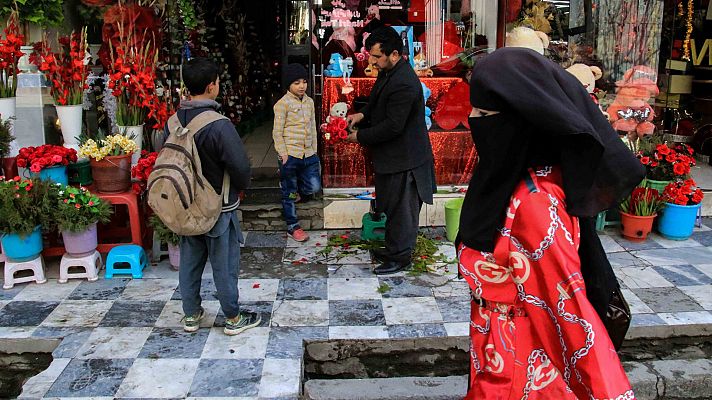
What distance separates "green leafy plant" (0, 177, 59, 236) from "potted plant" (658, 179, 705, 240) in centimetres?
546

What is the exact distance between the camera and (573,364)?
2326 mm

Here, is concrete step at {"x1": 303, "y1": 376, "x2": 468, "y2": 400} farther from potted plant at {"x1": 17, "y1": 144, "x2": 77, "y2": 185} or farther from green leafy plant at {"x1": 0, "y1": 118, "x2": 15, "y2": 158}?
green leafy plant at {"x1": 0, "y1": 118, "x2": 15, "y2": 158}

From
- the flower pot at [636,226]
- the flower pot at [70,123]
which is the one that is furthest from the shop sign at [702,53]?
the flower pot at [70,123]

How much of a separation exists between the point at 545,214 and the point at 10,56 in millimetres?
4927

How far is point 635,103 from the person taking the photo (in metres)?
7.02

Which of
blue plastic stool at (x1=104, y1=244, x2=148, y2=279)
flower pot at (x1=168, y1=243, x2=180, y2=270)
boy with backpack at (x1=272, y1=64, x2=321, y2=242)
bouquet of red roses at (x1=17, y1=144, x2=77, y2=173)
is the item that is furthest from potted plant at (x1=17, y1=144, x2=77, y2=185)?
boy with backpack at (x1=272, y1=64, x2=321, y2=242)

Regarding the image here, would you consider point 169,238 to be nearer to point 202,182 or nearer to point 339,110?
point 202,182

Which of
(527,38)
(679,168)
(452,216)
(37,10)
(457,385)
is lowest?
(457,385)

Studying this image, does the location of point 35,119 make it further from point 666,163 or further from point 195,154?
point 666,163

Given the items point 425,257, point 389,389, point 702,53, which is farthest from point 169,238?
point 702,53

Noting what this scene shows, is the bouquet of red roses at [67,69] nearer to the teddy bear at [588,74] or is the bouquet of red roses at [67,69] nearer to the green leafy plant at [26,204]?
the green leafy plant at [26,204]

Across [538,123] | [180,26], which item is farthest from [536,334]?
[180,26]

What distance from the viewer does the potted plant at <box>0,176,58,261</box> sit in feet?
16.5

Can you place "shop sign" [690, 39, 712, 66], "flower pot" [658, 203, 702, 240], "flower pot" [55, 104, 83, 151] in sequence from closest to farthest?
"flower pot" [55, 104, 83, 151] → "flower pot" [658, 203, 702, 240] → "shop sign" [690, 39, 712, 66]
